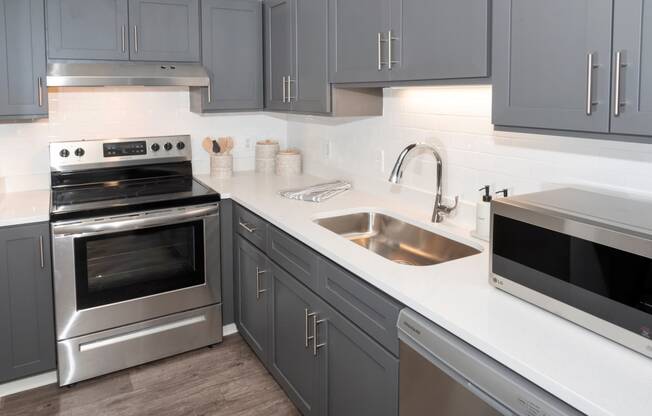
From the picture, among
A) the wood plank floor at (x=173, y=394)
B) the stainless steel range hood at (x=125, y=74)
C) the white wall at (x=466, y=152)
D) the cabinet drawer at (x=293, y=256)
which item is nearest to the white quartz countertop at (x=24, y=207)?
the stainless steel range hood at (x=125, y=74)

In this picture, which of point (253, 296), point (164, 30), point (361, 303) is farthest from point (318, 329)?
point (164, 30)

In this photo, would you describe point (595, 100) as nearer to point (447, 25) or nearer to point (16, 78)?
point (447, 25)

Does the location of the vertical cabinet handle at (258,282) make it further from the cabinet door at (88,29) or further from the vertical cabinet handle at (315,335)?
the cabinet door at (88,29)

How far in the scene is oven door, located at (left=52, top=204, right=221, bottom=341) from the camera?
8.81 ft

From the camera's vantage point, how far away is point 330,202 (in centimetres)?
282

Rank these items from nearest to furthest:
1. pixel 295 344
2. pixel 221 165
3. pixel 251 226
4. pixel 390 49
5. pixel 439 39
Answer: pixel 439 39
pixel 390 49
pixel 295 344
pixel 251 226
pixel 221 165

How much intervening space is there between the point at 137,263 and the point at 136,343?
44 cm

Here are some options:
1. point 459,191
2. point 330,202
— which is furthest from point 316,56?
point 459,191

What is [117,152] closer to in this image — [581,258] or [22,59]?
[22,59]

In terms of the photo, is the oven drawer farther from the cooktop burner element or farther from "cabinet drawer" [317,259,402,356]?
"cabinet drawer" [317,259,402,356]

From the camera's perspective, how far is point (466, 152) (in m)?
2.31

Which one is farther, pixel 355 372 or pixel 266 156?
pixel 266 156

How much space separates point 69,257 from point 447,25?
2063mm

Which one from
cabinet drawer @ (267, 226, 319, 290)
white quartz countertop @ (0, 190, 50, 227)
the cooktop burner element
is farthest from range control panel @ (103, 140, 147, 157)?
cabinet drawer @ (267, 226, 319, 290)
